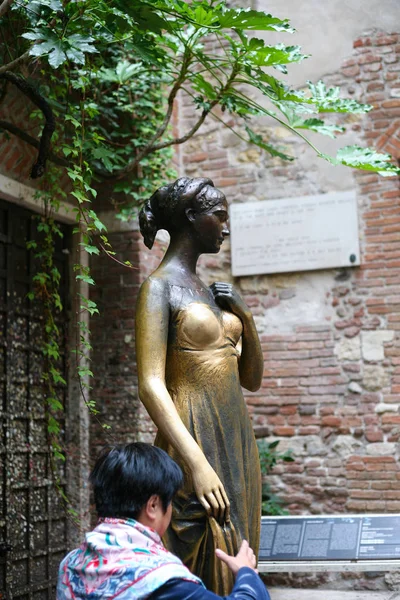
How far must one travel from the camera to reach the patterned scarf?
179 cm

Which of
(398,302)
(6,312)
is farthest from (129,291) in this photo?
(398,302)

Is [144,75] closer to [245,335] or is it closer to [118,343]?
[118,343]

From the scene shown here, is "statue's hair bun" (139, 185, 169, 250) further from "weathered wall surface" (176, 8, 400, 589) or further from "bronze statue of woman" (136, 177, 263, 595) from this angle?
"weathered wall surface" (176, 8, 400, 589)

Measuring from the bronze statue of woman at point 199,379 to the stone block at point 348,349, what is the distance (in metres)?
3.22


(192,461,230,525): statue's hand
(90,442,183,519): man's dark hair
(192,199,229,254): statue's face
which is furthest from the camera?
(192,199,229,254): statue's face

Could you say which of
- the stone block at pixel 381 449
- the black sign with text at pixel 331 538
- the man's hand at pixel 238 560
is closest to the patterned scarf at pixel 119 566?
the man's hand at pixel 238 560

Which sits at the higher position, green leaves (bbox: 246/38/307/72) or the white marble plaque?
green leaves (bbox: 246/38/307/72)

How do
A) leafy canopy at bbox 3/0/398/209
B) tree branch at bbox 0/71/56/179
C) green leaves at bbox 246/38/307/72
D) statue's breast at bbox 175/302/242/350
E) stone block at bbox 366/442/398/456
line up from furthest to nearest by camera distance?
1. stone block at bbox 366/442/398/456
2. tree branch at bbox 0/71/56/179
3. green leaves at bbox 246/38/307/72
4. leafy canopy at bbox 3/0/398/209
5. statue's breast at bbox 175/302/242/350

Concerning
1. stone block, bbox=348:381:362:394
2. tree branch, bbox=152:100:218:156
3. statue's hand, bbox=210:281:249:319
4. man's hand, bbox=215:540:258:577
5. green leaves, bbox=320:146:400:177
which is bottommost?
man's hand, bbox=215:540:258:577

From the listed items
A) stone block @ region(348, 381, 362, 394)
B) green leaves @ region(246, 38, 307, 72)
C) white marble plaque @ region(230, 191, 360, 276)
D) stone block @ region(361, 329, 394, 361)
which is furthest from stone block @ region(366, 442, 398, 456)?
green leaves @ region(246, 38, 307, 72)

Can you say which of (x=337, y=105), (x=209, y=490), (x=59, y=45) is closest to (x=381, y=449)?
(x=337, y=105)

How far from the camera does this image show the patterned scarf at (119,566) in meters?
1.79

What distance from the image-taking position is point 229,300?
3102mm

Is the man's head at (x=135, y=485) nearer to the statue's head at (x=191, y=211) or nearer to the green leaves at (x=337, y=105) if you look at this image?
the statue's head at (x=191, y=211)
